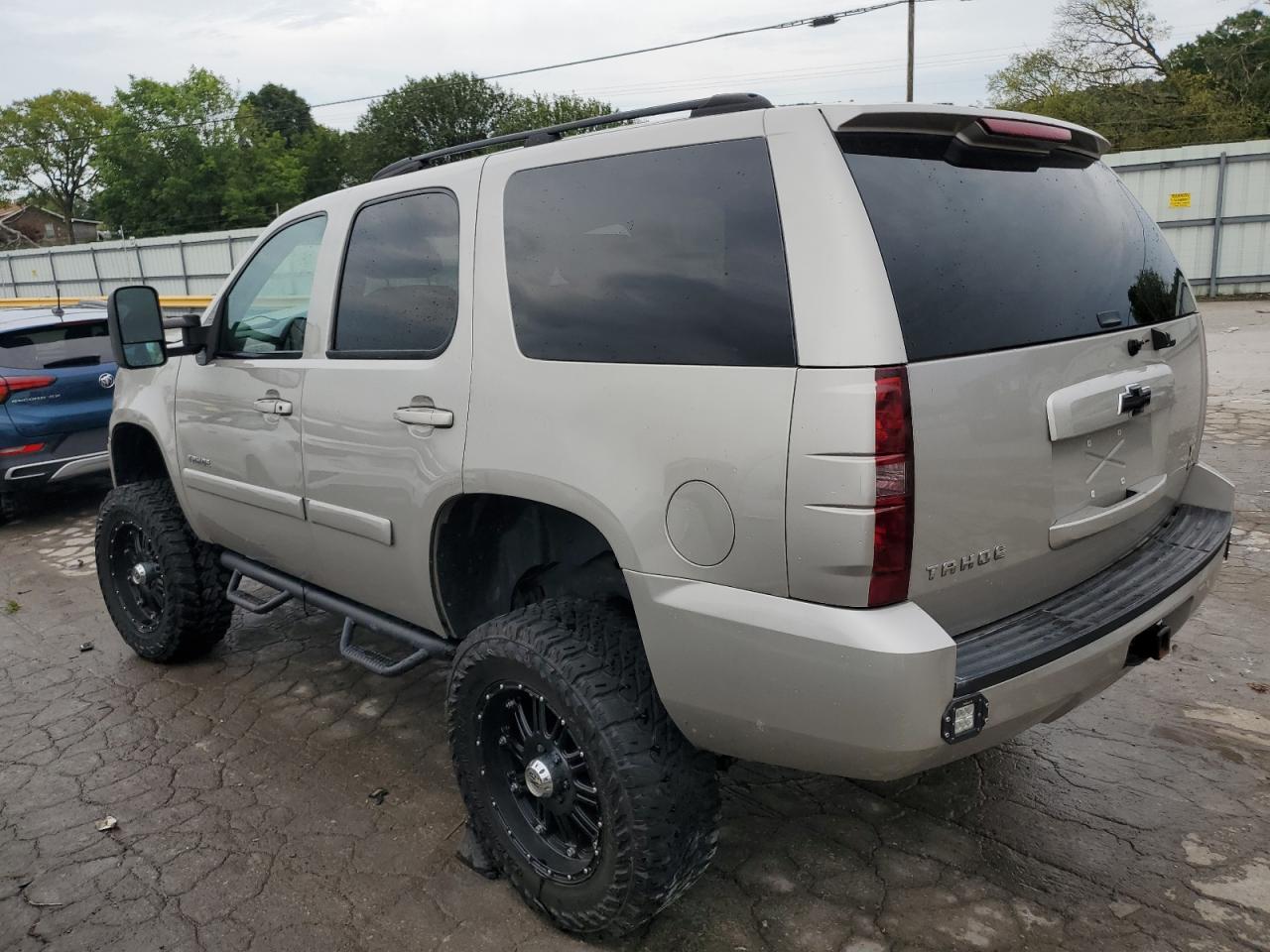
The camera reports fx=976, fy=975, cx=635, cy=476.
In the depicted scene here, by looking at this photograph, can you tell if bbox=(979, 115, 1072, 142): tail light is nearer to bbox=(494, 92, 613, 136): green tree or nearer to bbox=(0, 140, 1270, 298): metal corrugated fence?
bbox=(0, 140, 1270, 298): metal corrugated fence

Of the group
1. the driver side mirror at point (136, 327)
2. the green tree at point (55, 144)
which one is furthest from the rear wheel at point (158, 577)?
→ the green tree at point (55, 144)

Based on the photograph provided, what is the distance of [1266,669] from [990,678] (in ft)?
8.55

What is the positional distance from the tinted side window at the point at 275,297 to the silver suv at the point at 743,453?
0.29 meters

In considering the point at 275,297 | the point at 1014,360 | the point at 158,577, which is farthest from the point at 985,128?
the point at 158,577

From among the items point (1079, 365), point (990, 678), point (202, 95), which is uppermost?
point (202, 95)

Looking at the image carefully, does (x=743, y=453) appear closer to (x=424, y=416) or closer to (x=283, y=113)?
(x=424, y=416)

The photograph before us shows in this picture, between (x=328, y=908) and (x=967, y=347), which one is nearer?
(x=967, y=347)

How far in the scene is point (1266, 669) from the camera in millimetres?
3938

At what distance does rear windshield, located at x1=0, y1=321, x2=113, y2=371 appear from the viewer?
709 centimetres

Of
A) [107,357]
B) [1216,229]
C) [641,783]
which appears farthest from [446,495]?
[1216,229]

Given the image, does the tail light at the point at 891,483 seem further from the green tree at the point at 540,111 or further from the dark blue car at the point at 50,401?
the green tree at the point at 540,111

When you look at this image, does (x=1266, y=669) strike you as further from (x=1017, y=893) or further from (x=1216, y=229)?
(x=1216, y=229)

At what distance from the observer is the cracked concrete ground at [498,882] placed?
103 inches

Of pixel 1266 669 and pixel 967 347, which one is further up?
pixel 967 347
